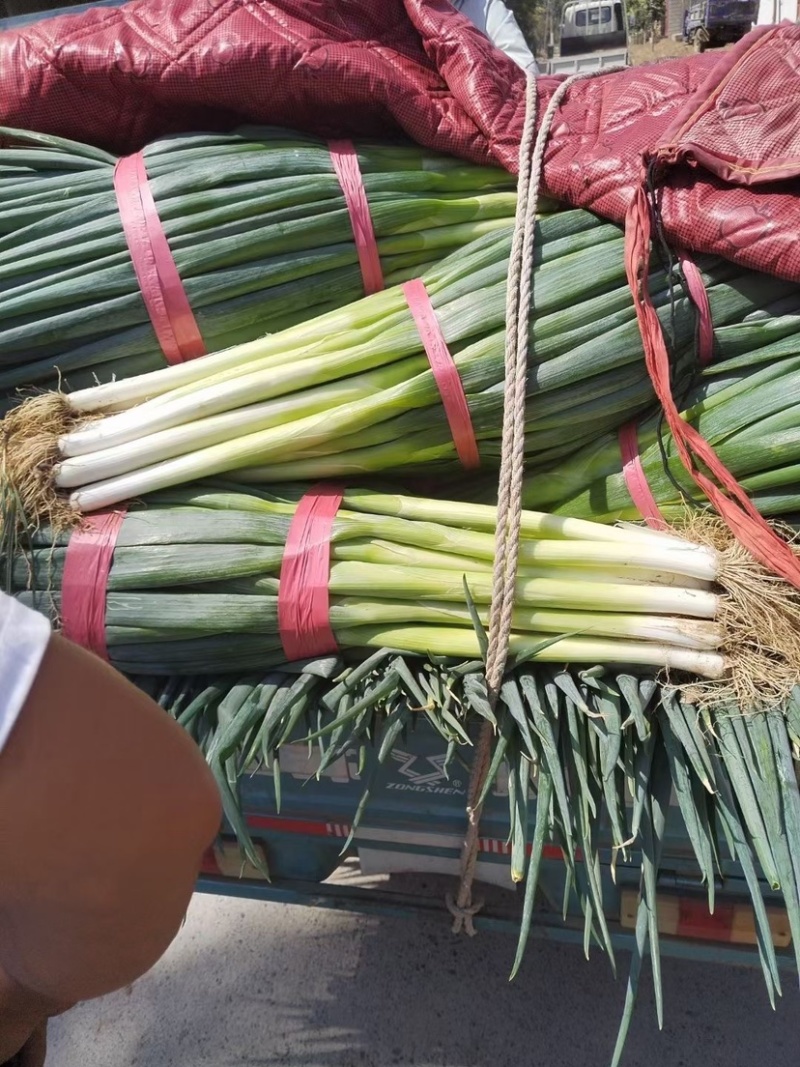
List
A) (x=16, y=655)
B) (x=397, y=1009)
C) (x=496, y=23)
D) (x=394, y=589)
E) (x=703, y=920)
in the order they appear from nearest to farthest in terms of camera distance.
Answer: (x=16, y=655)
(x=394, y=589)
(x=703, y=920)
(x=397, y=1009)
(x=496, y=23)

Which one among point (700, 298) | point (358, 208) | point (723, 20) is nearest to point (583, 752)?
point (700, 298)

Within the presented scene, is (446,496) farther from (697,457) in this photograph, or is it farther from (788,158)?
(788,158)

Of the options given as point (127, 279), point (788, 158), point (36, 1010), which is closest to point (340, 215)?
Result: point (127, 279)

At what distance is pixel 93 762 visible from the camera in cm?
60

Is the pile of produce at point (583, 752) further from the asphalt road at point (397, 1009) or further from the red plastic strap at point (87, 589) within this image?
the asphalt road at point (397, 1009)

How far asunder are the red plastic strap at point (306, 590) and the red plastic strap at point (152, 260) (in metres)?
0.44

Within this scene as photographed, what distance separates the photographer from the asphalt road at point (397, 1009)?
6.06 ft

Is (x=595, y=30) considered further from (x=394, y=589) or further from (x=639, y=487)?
(x=394, y=589)

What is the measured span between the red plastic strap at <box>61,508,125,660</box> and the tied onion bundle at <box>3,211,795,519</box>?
92 millimetres

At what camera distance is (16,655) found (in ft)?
1.86

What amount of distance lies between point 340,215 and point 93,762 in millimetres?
1185

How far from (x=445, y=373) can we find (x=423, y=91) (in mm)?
568

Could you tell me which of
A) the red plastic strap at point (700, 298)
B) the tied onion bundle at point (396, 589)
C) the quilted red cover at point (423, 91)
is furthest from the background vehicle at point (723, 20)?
the tied onion bundle at point (396, 589)

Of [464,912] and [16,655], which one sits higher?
[16,655]
